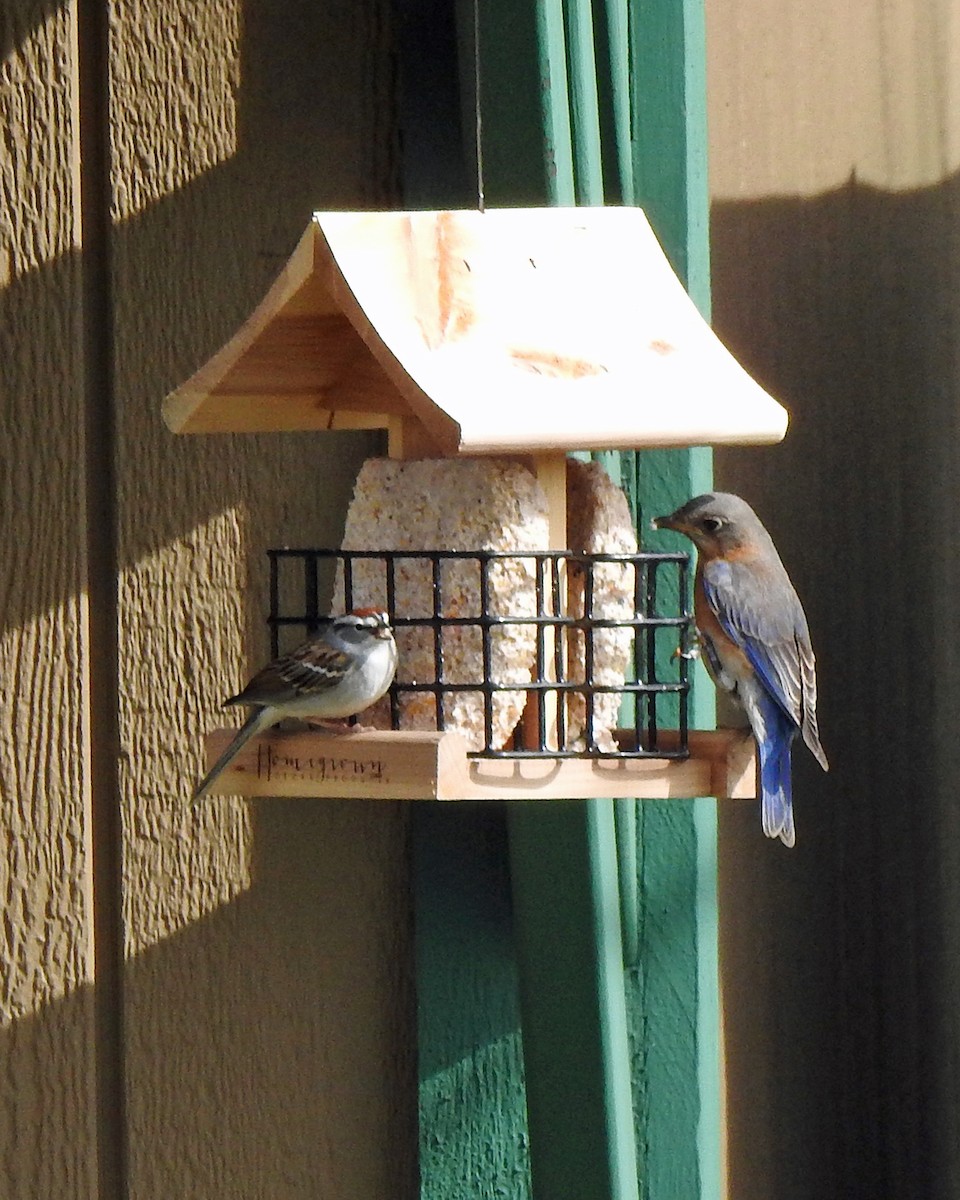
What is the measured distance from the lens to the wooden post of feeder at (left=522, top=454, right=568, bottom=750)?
2566 millimetres

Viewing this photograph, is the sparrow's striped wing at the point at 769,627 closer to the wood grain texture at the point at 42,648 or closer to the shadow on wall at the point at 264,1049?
the shadow on wall at the point at 264,1049

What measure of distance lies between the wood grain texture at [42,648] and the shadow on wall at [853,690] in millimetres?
1265

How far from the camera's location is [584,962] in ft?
9.82

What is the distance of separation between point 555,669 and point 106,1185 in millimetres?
1228

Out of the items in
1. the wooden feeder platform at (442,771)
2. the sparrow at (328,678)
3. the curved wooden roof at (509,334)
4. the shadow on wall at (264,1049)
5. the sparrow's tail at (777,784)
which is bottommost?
the shadow on wall at (264,1049)

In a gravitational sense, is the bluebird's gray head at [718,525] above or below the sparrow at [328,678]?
above

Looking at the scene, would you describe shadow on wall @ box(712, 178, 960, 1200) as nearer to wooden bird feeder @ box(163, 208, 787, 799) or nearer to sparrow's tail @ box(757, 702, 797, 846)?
sparrow's tail @ box(757, 702, 797, 846)

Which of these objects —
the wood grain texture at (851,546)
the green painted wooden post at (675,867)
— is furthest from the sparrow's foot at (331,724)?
the wood grain texture at (851,546)

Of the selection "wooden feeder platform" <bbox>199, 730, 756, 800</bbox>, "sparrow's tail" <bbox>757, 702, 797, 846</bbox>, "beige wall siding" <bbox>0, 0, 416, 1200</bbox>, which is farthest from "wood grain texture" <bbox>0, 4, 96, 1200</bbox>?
"sparrow's tail" <bbox>757, 702, 797, 846</bbox>

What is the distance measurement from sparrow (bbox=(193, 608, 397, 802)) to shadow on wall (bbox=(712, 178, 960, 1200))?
4.14 ft

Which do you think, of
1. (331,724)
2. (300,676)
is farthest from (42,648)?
(300,676)

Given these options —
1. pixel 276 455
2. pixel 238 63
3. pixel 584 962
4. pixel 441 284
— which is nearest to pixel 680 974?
pixel 584 962

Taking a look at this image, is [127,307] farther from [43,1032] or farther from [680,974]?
[680,974]

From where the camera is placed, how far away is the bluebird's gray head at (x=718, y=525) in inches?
115
